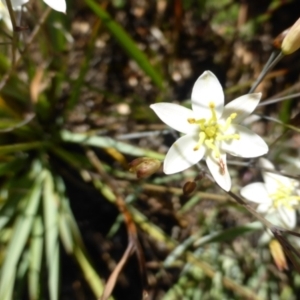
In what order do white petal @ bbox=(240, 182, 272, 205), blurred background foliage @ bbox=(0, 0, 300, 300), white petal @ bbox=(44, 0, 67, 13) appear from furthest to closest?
blurred background foliage @ bbox=(0, 0, 300, 300)
white petal @ bbox=(240, 182, 272, 205)
white petal @ bbox=(44, 0, 67, 13)

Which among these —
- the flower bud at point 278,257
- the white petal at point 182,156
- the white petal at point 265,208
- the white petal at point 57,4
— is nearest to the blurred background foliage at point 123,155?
the white petal at point 265,208

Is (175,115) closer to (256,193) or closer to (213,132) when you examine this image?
(213,132)

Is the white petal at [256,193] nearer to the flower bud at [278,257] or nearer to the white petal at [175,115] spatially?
the flower bud at [278,257]

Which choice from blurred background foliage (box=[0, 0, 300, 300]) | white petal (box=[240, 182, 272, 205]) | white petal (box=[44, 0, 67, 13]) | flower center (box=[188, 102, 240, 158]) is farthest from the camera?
blurred background foliage (box=[0, 0, 300, 300])

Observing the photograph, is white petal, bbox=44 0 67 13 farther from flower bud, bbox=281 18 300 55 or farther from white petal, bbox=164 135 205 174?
flower bud, bbox=281 18 300 55

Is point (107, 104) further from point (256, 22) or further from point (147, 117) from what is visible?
point (256, 22)

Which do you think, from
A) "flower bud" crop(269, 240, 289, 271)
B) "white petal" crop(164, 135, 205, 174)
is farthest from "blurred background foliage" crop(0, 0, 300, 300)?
"white petal" crop(164, 135, 205, 174)

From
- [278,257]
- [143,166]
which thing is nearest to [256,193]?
[278,257]
